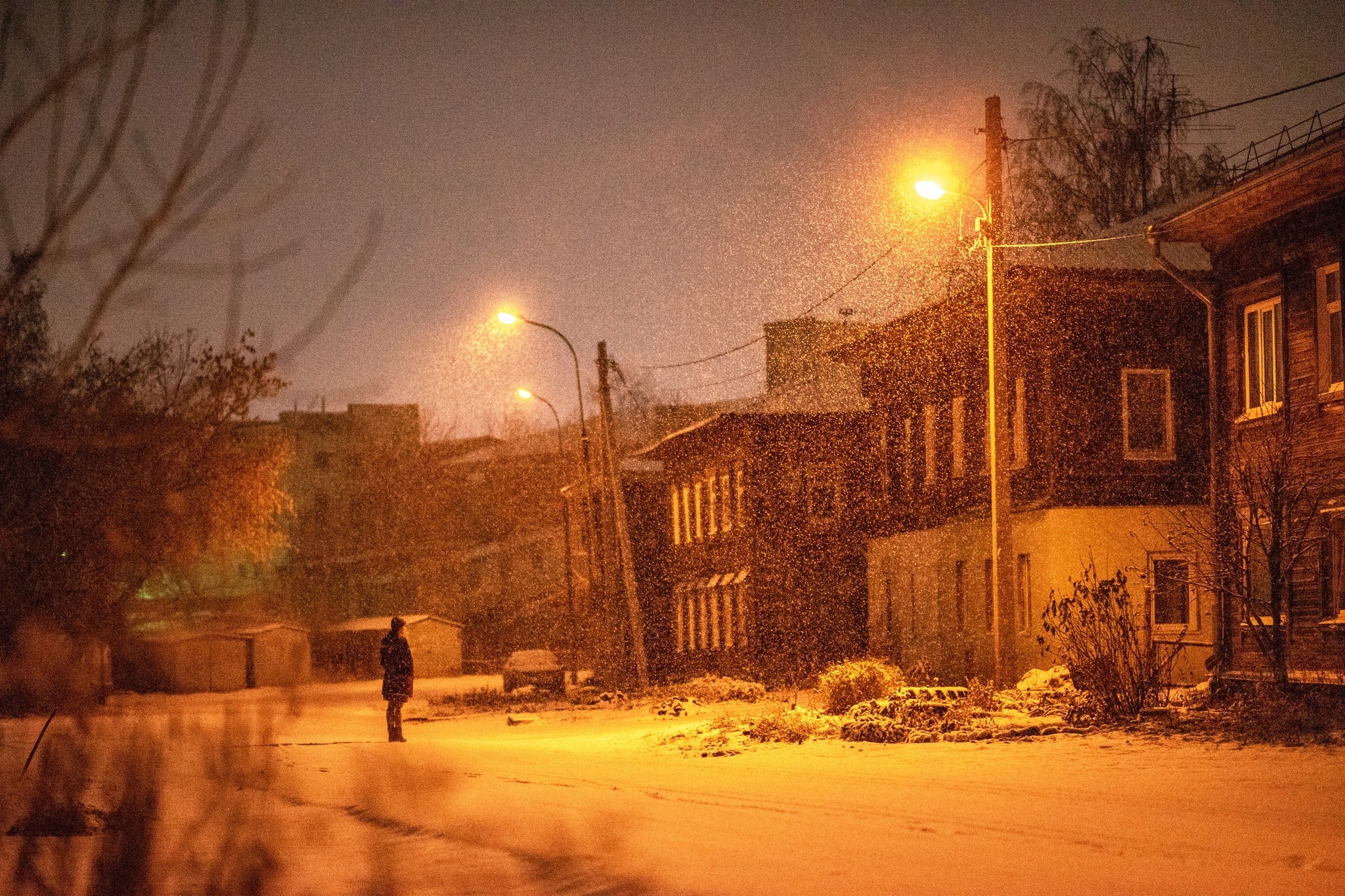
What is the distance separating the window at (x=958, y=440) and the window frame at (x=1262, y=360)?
10368mm

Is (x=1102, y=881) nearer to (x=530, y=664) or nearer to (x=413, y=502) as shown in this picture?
(x=530, y=664)

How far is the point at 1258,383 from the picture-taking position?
20.1 m

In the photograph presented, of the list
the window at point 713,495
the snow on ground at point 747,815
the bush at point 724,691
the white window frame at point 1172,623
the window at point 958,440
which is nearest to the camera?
the snow on ground at point 747,815

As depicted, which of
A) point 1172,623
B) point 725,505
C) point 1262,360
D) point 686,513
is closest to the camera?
point 1262,360

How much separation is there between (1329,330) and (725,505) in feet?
78.0

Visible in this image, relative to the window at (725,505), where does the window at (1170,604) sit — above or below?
below

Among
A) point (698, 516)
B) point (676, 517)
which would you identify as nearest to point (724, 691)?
point (698, 516)

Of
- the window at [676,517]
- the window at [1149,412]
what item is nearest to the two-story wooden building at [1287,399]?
the window at [1149,412]

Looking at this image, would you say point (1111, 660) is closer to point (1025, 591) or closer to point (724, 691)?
point (1025, 591)

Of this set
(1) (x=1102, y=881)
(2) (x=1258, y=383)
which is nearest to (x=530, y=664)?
(2) (x=1258, y=383)

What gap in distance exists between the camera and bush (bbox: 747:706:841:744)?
18.1 meters

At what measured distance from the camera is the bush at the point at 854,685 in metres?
20.5

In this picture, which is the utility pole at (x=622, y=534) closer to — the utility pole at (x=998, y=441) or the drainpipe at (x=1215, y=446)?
the utility pole at (x=998, y=441)

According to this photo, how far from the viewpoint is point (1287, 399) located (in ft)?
62.4
